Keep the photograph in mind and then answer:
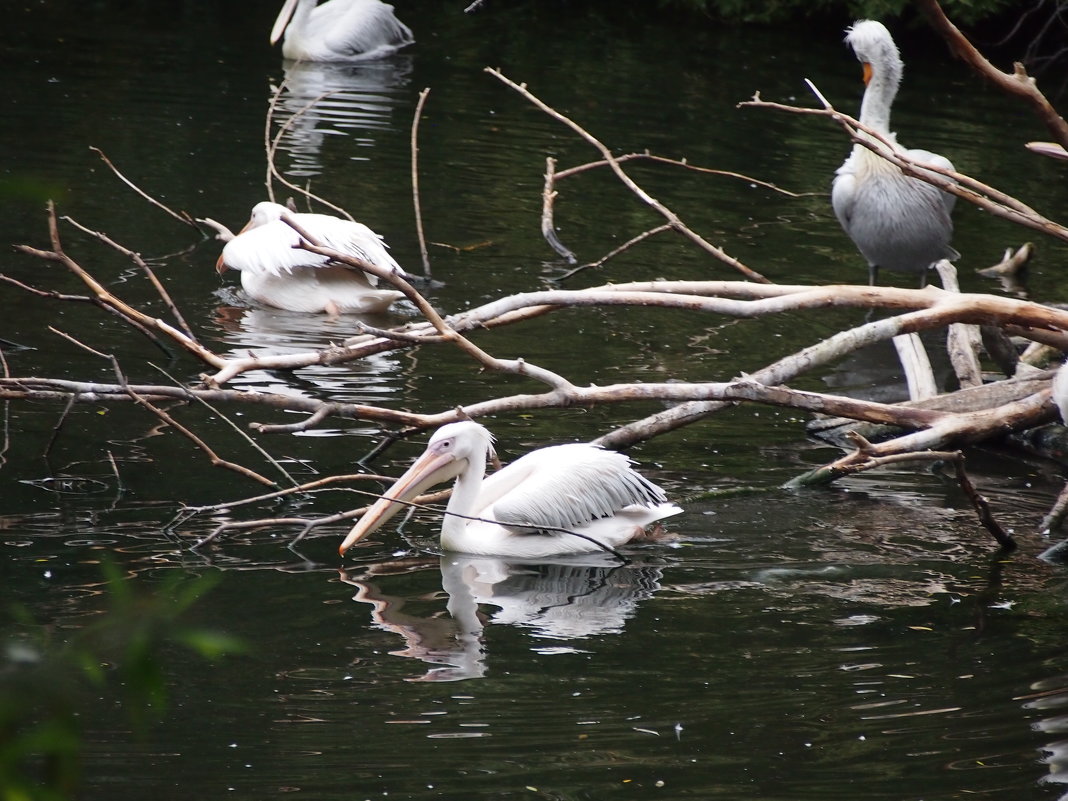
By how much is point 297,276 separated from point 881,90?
3.03m

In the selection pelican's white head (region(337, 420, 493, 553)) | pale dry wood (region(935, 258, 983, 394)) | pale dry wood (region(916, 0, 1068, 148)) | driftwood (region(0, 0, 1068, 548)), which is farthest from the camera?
pale dry wood (region(935, 258, 983, 394))

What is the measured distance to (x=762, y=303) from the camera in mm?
4371

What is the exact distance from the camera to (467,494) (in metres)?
4.47

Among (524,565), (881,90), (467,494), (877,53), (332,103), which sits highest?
(877,53)

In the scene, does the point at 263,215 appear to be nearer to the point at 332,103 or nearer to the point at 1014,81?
the point at 1014,81

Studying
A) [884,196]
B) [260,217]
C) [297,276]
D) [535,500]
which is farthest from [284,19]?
[535,500]

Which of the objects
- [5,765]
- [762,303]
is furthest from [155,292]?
[5,765]

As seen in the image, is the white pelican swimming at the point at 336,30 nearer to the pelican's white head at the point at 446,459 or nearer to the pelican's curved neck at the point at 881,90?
the pelican's curved neck at the point at 881,90

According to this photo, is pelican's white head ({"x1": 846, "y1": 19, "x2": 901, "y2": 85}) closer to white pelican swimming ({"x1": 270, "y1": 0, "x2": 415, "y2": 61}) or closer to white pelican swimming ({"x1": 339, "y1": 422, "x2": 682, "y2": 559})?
white pelican swimming ({"x1": 339, "y1": 422, "x2": 682, "y2": 559})

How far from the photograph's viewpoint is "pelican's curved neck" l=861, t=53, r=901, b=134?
22.9 ft

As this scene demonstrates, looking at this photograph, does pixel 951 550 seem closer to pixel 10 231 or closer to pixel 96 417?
pixel 96 417

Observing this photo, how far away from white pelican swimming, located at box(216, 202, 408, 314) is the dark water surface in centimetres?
12

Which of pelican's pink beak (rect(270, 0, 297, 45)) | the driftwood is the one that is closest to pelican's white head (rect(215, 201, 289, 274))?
the driftwood

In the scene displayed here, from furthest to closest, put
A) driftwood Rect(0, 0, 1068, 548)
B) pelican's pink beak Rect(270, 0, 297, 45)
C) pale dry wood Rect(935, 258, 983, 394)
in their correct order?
1. pelican's pink beak Rect(270, 0, 297, 45)
2. pale dry wood Rect(935, 258, 983, 394)
3. driftwood Rect(0, 0, 1068, 548)
